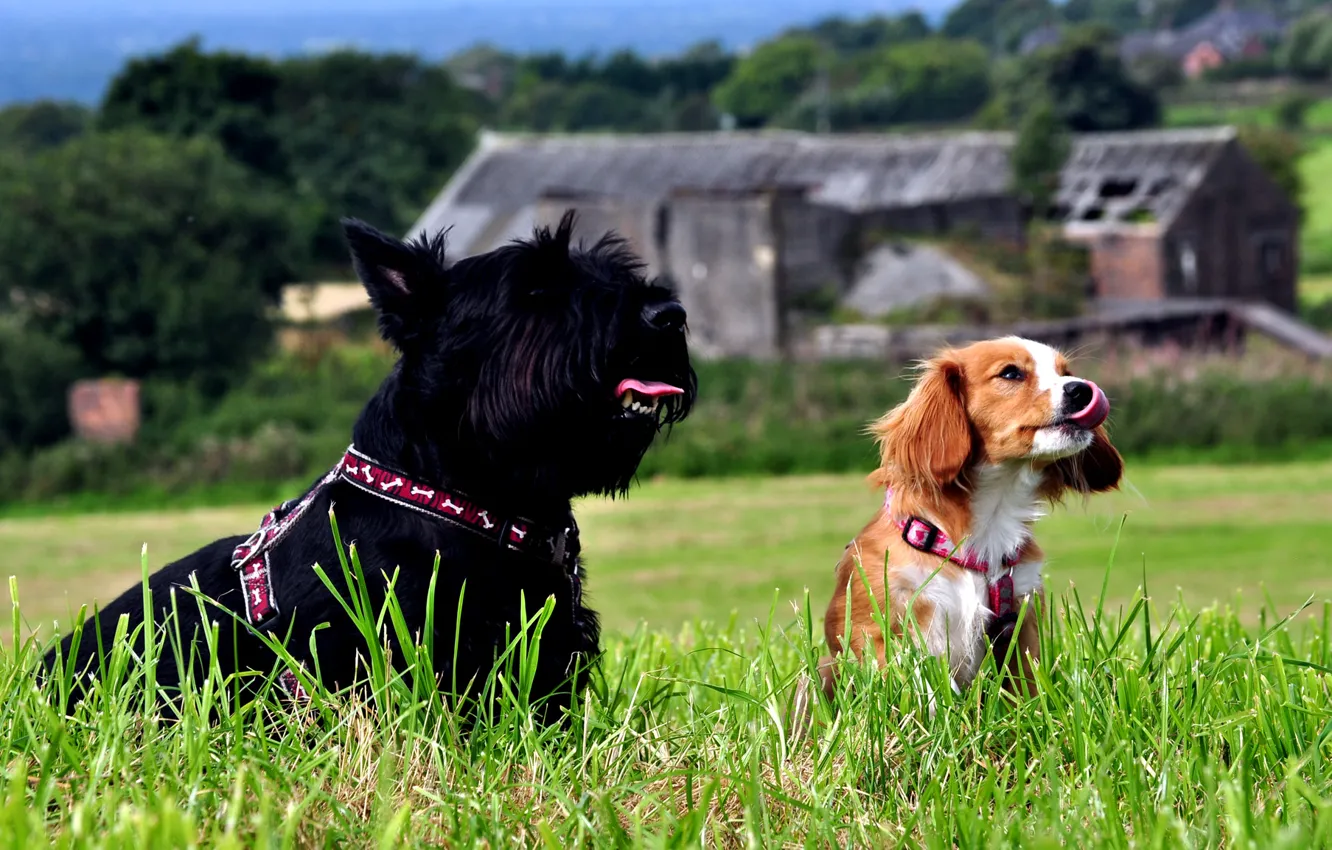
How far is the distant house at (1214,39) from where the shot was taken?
466 feet

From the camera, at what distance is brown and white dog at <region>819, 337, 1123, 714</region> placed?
4359mm

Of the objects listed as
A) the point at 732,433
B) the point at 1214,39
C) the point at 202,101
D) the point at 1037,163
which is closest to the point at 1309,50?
the point at 1214,39

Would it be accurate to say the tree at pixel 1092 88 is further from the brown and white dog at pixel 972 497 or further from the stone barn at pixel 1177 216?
the brown and white dog at pixel 972 497

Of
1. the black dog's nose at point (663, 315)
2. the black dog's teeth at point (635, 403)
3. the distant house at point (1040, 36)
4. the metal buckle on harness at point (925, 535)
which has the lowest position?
the metal buckle on harness at point (925, 535)

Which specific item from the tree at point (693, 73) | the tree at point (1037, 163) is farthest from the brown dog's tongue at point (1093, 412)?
the tree at point (693, 73)

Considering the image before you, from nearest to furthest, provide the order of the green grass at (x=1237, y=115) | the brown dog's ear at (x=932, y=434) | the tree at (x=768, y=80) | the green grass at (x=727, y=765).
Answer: the green grass at (x=727, y=765), the brown dog's ear at (x=932, y=434), the green grass at (x=1237, y=115), the tree at (x=768, y=80)

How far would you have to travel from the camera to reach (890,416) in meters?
4.71

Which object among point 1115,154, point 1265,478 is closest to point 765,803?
point 1265,478

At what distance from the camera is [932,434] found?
14.6ft

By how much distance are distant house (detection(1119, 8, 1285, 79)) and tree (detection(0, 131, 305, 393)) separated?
342ft

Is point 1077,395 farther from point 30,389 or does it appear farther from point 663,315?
Answer: point 30,389

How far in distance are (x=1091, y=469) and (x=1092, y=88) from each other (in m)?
73.2

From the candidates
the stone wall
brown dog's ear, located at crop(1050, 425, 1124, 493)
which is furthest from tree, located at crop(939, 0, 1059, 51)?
brown dog's ear, located at crop(1050, 425, 1124, 493)

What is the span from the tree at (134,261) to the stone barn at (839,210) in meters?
9.53
